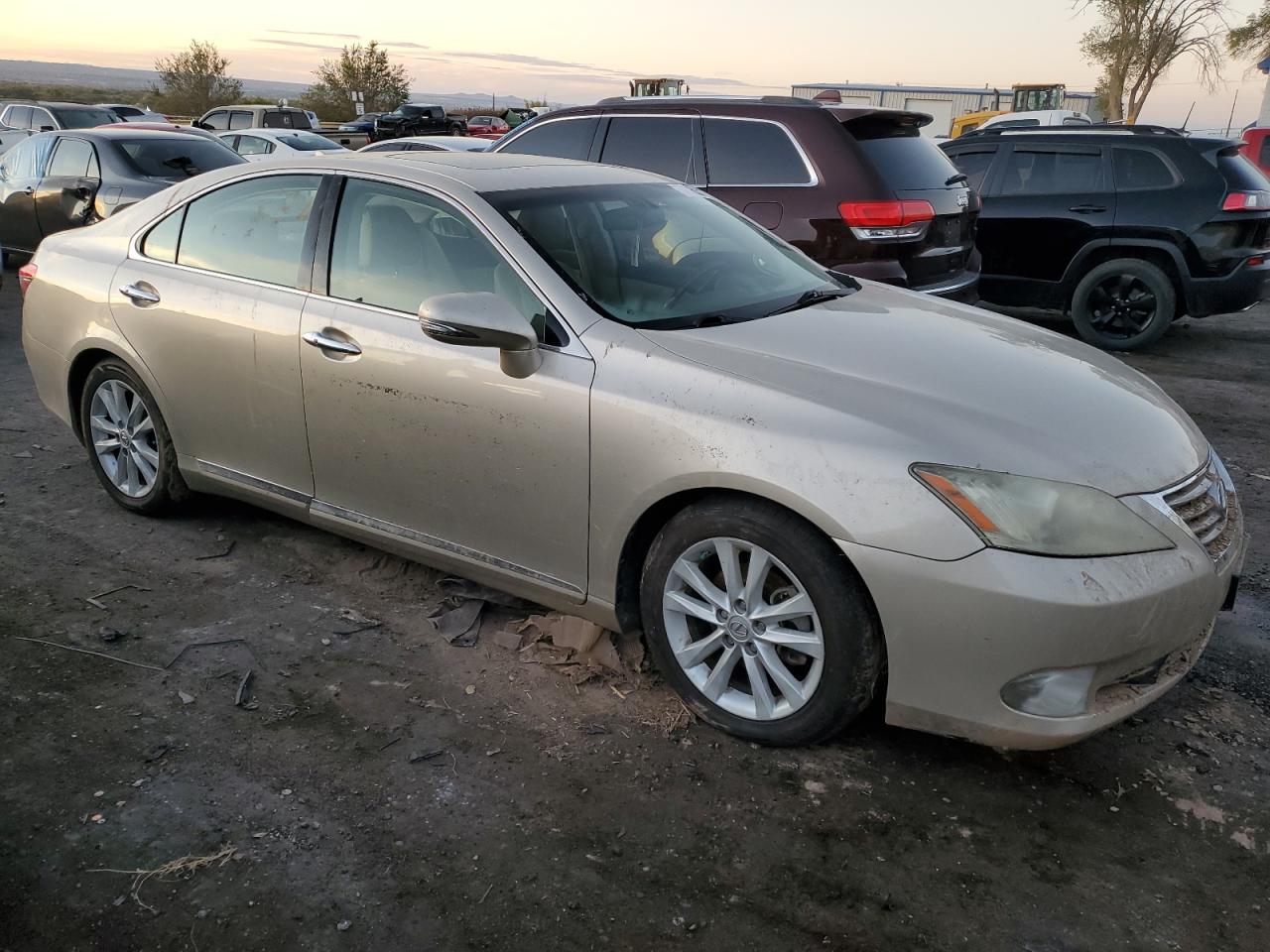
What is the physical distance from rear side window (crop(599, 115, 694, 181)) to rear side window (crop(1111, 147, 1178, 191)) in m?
3.89

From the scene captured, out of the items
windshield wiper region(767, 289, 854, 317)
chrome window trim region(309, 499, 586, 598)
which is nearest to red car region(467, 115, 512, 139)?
windshield wiper region(767, 289, 854, 317)

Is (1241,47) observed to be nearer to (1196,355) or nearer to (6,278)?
(1196,355)

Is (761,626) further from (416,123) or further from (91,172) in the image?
(416,123)

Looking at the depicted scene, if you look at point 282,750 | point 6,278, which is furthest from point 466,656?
point 6,278

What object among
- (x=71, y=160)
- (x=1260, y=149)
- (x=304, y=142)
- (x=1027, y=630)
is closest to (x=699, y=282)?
(x=1027, y=630)

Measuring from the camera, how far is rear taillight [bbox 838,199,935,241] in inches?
250

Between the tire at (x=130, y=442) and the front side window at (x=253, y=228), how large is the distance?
680 millimetres

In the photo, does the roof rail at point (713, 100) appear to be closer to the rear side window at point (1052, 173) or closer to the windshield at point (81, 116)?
the rear side window at point (1052, 173)

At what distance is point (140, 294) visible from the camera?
430 cm

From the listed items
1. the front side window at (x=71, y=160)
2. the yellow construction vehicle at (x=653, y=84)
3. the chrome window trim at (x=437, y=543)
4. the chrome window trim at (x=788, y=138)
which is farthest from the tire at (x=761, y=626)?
the yellow construction vehicle at (x=653, y=84)

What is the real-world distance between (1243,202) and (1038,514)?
689 cm

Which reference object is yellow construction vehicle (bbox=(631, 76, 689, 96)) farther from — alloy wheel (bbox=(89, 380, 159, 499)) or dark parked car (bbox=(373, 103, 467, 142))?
alloy wheel (bbox=(89, 380, 159, 499))

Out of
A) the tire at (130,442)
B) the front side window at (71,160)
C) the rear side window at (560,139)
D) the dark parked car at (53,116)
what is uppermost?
the rear side window at (560,139)

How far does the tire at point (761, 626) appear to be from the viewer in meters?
2.75
